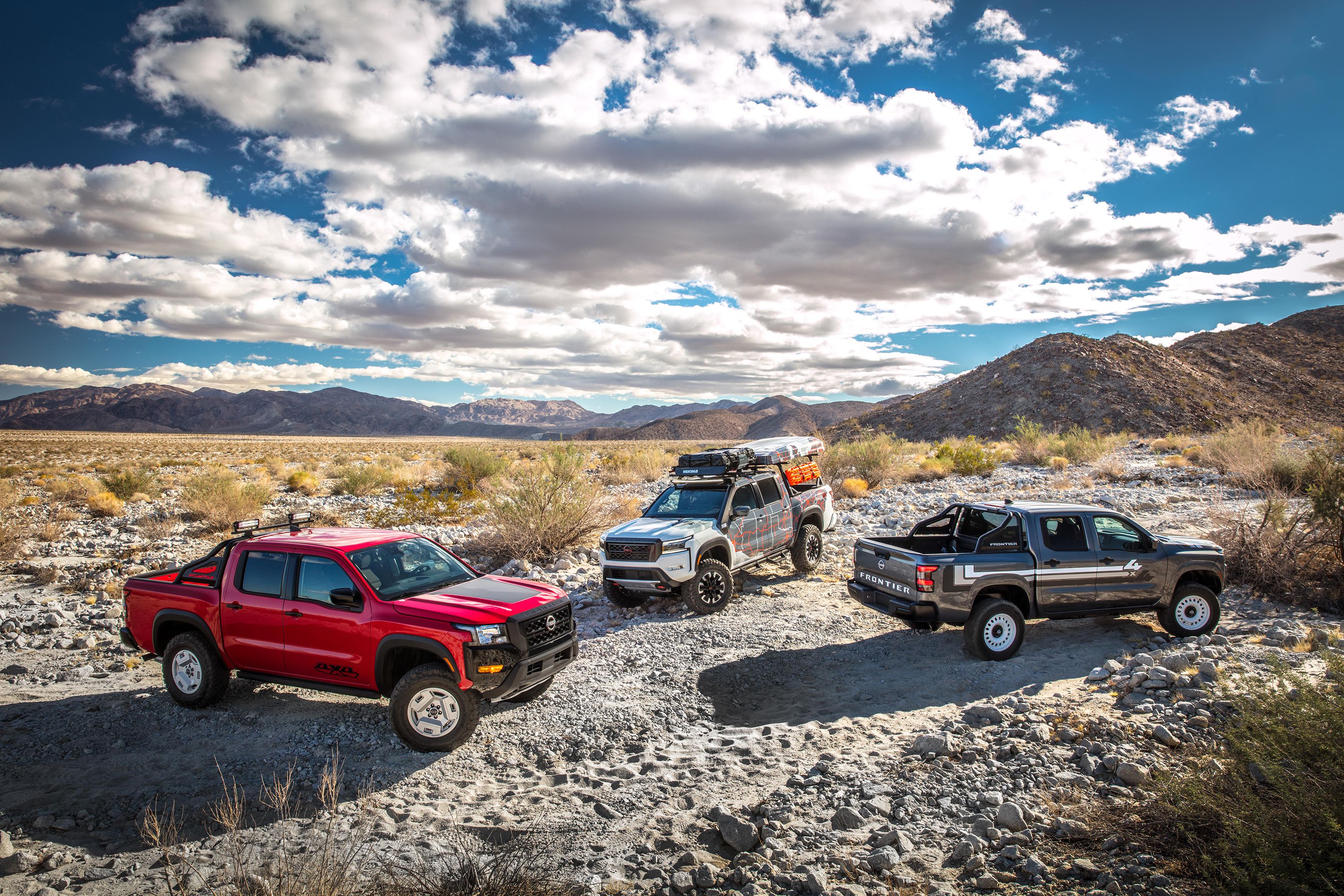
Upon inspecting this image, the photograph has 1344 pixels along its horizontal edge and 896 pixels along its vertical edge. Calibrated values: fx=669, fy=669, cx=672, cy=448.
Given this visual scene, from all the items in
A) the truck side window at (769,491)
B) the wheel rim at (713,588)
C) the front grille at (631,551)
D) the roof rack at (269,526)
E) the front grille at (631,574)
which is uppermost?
the truck side window at (769,491)

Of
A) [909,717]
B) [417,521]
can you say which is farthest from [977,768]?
[417,521]

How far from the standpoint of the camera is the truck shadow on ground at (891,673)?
21.3 feet

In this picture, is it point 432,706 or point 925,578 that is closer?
point 432,706

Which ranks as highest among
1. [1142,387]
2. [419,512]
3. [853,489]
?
[1142,387]

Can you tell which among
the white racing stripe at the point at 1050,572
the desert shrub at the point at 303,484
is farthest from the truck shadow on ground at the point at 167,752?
the desert shrub at the point at 303,484

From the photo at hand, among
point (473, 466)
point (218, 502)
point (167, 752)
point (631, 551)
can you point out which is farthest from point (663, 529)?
point (473, 466)

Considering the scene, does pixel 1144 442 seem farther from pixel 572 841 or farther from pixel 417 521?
pixel 572 841

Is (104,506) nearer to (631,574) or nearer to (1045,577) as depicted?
(631,574)

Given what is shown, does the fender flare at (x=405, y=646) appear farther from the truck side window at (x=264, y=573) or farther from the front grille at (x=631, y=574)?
the front grille at (x=631, y=574)

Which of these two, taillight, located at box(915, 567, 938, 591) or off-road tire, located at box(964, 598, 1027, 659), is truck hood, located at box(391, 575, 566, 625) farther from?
off-road tire, located at box(964, 598, 1027, 659)

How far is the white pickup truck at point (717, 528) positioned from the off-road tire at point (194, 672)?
15.2 ft

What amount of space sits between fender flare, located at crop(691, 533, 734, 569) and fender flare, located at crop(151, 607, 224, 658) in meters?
5.46

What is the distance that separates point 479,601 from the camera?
591cm

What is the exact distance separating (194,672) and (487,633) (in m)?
3.25
